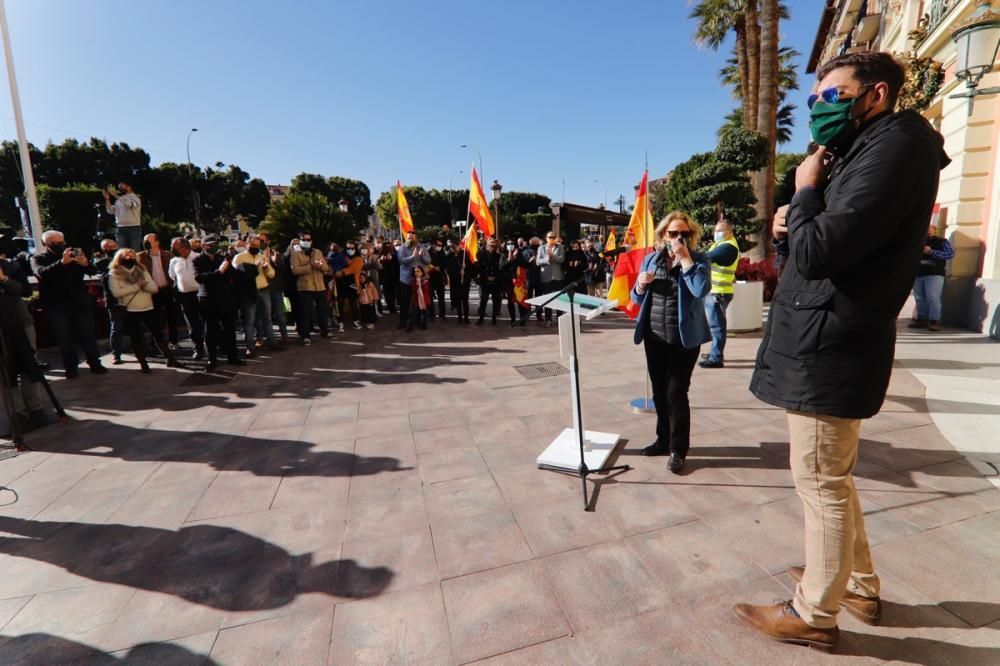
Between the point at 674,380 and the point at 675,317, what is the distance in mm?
486

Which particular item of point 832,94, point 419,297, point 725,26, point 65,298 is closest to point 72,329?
point 65,298

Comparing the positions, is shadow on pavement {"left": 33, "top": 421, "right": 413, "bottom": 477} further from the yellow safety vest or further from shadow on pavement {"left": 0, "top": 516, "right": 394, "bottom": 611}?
the yellow safety vest

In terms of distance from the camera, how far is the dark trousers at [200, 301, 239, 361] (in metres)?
7.52

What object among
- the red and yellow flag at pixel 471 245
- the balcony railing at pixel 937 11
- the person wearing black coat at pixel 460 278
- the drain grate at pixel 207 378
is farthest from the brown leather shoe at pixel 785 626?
the balcony railing at pixel 937 11

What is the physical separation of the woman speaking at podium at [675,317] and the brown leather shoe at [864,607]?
1502 mm

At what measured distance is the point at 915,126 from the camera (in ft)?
5.31

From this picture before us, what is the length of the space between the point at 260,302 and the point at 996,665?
979cm

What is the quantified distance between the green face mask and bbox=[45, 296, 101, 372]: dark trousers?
9384 millimetres

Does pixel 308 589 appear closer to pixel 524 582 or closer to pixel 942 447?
pixel 524 582

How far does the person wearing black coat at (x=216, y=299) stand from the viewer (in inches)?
294

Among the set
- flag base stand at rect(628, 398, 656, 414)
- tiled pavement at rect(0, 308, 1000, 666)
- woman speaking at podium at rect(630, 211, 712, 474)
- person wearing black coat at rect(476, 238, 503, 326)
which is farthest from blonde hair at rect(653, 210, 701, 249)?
person wearing black coat at rect(476, 238, 503, 326)

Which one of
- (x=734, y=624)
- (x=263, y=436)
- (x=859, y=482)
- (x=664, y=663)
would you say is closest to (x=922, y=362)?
(x=859, y=482)

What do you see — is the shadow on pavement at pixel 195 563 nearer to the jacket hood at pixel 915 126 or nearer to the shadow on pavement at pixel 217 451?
the shadow on pavement at pixel 217 451

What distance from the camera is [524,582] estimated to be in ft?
8.33
